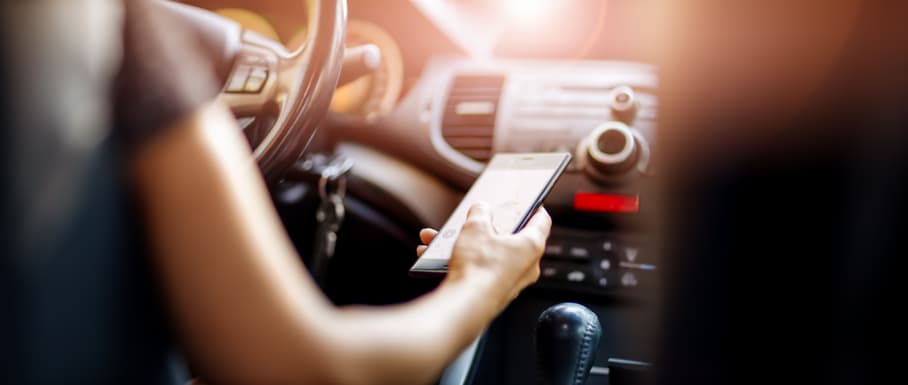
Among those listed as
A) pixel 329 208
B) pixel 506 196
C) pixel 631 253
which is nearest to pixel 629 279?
pixel 631 253

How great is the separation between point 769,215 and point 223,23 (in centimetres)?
52

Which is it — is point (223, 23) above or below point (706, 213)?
above

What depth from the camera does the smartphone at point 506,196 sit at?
2.52ft

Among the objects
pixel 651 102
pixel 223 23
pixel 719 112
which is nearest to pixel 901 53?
pixel 719 112

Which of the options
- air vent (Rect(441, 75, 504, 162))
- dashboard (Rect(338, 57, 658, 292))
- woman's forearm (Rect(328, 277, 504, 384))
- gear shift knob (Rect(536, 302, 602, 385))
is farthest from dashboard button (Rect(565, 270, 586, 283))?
woman's forearm (Rect(328, 277, 504, 384))

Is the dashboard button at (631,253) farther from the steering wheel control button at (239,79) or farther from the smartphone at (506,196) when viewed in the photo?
the steering wheel control button at (239,79)

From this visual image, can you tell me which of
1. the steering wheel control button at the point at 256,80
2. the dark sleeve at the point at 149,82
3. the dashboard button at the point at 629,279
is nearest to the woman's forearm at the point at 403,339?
the dark sleeve at the point at 149,82

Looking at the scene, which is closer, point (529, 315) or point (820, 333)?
point (820, 333)

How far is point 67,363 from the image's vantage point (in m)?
0.45

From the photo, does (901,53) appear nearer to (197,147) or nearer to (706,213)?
(706,213)

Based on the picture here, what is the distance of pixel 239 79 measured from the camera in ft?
2.82

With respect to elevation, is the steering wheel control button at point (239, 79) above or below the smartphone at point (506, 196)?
above

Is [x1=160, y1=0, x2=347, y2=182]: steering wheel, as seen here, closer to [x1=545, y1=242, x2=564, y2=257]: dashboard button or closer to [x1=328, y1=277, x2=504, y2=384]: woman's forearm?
[x1=328, y1=277, x2=504, y2=384]: woman's forearm

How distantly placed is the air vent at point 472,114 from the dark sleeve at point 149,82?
33.2 inches
